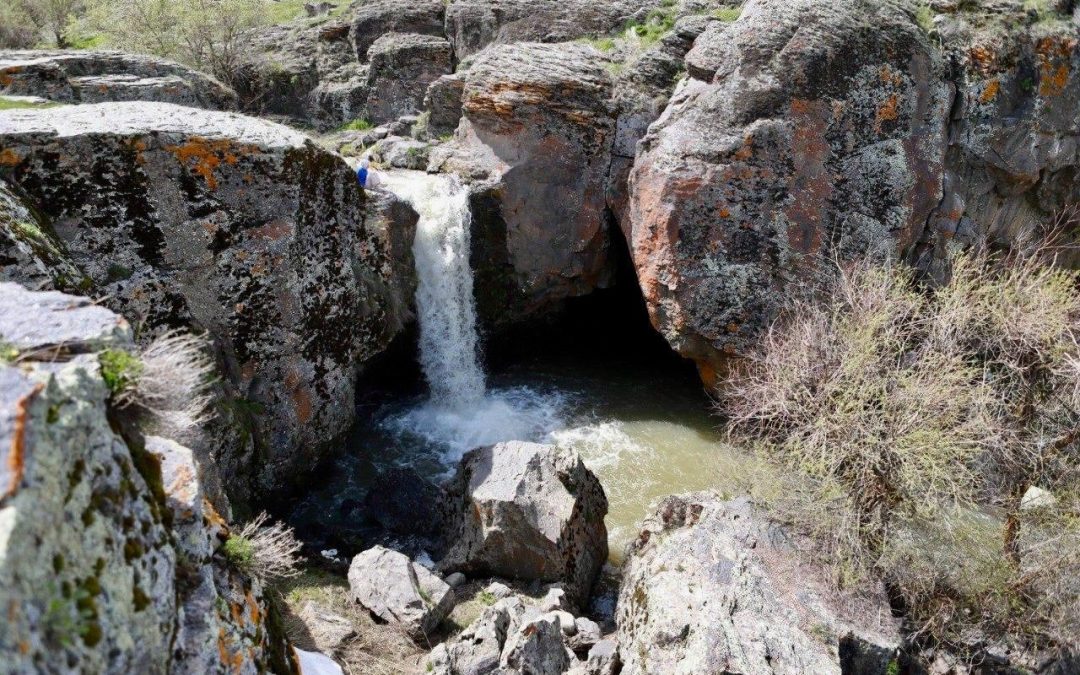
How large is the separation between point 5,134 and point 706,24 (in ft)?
38.0

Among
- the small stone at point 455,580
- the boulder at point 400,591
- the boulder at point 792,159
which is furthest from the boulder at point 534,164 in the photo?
the boulder at point 400,591

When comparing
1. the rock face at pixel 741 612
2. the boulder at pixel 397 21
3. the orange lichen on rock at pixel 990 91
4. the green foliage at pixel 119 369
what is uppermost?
the boulder at pixel 397 21

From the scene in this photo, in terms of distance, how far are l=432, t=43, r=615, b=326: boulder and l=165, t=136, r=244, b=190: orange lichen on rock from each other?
511 cm

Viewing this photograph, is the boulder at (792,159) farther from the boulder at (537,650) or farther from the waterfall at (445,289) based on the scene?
the boulder at (537,650)

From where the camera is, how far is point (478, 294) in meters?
13.1

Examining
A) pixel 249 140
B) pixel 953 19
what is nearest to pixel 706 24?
pixel 953 19

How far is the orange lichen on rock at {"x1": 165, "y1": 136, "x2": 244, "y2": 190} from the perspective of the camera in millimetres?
7902

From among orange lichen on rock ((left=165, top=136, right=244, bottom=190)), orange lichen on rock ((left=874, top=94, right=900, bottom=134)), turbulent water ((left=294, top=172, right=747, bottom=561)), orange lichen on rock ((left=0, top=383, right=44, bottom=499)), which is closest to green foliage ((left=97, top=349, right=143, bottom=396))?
orange lichen on rock ((left=0, top=383, right=44, bottom=499))

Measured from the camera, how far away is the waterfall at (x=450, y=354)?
12.0m

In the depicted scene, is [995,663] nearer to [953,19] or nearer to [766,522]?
[766,522]

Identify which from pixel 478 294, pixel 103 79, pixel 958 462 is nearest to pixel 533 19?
pixel 478 294

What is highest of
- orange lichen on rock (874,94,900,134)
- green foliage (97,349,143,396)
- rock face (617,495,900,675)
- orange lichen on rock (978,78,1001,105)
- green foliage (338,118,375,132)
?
orange lichen on rock (978,78,1001,105)

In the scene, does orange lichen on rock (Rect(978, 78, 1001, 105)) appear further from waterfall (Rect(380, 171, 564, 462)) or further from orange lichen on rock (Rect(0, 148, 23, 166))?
orange lichen on rock (Rect(0, 148, 23, 166))

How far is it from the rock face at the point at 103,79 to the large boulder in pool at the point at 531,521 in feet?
28.4
